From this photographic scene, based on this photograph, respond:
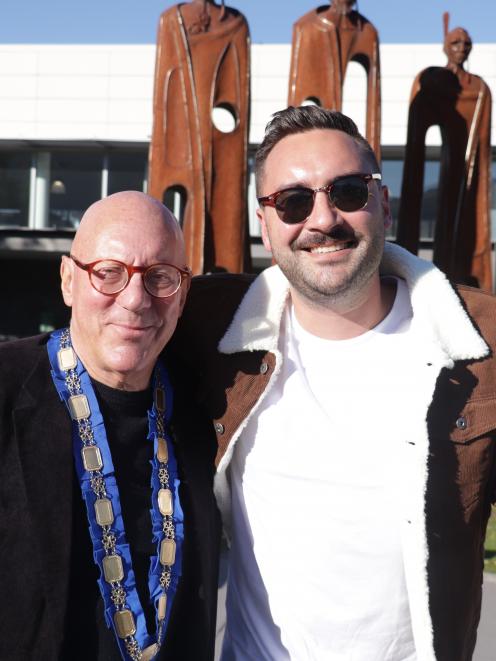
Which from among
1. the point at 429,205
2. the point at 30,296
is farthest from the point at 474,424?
the point at 30,296

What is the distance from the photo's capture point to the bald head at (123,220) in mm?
1849

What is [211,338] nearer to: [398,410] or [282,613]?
[398,410]

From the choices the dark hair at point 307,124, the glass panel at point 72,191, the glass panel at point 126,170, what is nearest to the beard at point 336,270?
the dark hair at point 307,124

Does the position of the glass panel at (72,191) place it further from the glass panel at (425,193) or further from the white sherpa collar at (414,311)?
the white sherpa collar at (414,311)

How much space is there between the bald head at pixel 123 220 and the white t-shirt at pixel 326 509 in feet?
1.86

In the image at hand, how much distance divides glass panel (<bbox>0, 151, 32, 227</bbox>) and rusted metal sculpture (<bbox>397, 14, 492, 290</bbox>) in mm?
11945

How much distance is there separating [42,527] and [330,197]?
1131mm

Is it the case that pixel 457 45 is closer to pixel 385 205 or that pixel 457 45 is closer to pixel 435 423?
pixel 385 205

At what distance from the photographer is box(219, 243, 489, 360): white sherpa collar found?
Result: 6.81 feet

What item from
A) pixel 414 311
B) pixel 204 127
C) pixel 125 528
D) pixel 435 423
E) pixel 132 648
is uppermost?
pixel 204 127

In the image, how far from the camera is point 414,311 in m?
2.20

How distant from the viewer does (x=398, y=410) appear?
79.8 inches

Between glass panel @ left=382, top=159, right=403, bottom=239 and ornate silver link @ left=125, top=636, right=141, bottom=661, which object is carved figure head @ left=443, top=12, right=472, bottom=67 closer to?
ornate silver link @ left=125, top=636, right=141, bottom=661

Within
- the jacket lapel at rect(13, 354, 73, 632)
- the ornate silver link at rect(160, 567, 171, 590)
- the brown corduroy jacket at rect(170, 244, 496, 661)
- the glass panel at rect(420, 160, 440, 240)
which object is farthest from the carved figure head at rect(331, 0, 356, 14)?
the glass panel at rect(420, 160, 440, 240)
